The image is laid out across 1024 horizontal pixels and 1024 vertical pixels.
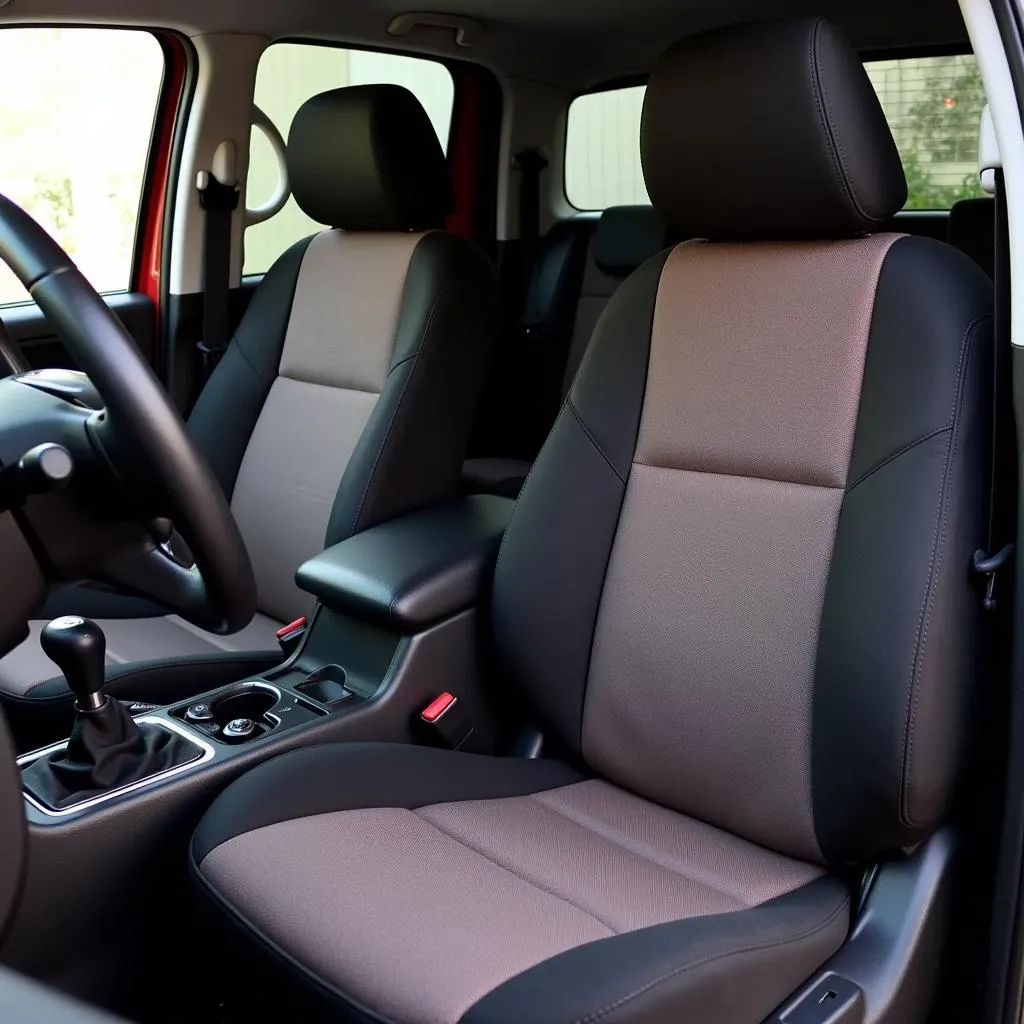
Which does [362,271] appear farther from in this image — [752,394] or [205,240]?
[752,394]

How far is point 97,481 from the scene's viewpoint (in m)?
1.19

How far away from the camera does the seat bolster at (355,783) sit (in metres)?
1.47

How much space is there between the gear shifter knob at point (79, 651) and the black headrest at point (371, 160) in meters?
1.21

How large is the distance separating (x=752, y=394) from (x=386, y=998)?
2.89 feet

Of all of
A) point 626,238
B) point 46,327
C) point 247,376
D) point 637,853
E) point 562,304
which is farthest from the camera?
point 562,304

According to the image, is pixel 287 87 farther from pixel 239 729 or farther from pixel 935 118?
pixel 239 729

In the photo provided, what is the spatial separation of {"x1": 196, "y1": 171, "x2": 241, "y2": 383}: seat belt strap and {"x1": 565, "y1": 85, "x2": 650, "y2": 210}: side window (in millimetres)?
1228

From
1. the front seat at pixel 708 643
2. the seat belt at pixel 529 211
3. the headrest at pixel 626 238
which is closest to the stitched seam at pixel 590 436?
the front seat at pixel 708 643

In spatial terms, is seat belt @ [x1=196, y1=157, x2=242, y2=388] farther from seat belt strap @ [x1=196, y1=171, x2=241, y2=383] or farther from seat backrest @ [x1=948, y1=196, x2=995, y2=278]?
seat backrest @ [x1=948, y1=196, x2=995, y2=278]

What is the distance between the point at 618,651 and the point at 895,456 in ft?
1.53

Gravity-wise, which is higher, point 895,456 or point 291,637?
point 895,456

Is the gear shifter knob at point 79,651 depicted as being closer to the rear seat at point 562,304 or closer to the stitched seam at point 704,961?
the stitched seam at point 704,961

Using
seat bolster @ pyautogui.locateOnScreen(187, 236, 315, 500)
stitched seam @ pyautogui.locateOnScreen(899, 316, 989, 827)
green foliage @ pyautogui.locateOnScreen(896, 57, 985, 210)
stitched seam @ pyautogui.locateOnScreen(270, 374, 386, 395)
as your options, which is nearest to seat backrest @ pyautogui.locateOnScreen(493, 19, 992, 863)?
stitched seam @ pyautogui.locateOnScreen(899, 316, 989, 827)

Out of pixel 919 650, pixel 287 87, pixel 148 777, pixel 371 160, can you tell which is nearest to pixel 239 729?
pixel 148 777
